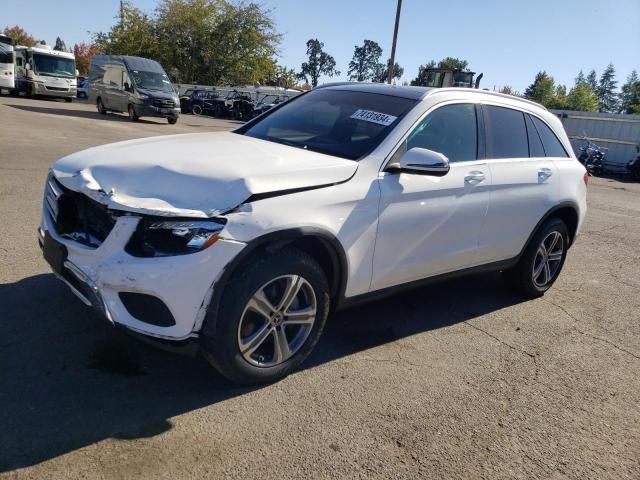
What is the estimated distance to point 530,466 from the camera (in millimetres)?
2639

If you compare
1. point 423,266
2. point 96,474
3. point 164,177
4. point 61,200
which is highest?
point 164,177

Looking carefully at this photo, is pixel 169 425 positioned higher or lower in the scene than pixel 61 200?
lower

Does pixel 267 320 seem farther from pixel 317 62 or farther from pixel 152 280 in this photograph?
pixel 317 62

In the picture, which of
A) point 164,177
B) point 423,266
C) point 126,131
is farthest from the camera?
point 126,131

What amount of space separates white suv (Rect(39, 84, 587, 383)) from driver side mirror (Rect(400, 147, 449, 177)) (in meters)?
0.01

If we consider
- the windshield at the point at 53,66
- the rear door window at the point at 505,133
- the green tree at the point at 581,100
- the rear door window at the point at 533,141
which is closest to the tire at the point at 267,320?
the rear door window at the point at 505,133

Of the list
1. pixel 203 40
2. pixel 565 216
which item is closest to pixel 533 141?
pixel 565 216

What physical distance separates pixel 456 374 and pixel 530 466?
0.87m

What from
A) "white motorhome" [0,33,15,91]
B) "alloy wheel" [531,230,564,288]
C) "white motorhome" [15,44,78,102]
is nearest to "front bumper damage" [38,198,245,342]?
"alloy wheel" [531,230,564,288]

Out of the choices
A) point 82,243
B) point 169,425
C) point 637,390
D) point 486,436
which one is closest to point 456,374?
point 486,436

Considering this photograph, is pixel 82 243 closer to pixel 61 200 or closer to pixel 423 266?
pixel 61 200

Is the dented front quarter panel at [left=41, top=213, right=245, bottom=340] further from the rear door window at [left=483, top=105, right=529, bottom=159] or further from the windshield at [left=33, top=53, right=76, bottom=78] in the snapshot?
the windshield at [left=33, top=53, right=76, bottom=78]

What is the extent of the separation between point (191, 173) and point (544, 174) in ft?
10.3

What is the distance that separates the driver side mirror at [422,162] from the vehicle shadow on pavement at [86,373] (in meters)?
1.26
